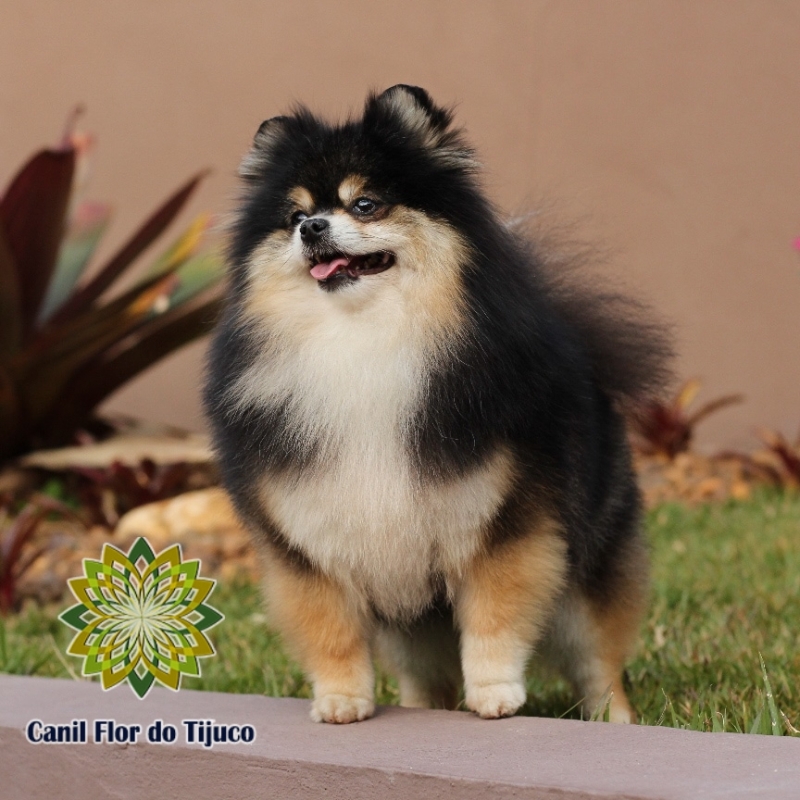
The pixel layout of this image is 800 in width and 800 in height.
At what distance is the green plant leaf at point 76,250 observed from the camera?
667cm

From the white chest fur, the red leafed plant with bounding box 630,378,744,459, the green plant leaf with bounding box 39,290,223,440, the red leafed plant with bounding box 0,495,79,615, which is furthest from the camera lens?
the red leafed plant with bounding box 630,378,744,459

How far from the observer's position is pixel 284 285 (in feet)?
8.95

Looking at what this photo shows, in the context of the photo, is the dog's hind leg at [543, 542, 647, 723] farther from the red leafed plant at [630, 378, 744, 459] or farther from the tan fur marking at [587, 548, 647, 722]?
the red leafed plant at [630, 378, 744, 459]

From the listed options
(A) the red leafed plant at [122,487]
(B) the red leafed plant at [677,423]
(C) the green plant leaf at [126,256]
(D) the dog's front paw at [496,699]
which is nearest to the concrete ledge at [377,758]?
(D) the dog's front paw at [496,699]

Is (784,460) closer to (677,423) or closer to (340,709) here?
(677,423)

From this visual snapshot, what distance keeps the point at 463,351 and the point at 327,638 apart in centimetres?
76

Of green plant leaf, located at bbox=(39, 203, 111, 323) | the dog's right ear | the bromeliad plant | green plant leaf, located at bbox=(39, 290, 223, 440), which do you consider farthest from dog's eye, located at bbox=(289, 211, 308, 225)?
green plant leaf, located at bbox=(39, 203, 111, 323)

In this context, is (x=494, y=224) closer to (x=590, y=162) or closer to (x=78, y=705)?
(x=78, y=705)

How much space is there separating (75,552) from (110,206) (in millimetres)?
2286

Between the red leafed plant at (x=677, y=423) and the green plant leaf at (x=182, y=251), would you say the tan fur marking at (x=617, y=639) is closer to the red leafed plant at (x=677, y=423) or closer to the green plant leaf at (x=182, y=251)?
the green plant leaf at (x=182, y=251)

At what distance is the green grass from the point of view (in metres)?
2.99

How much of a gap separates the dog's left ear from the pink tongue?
361 mm

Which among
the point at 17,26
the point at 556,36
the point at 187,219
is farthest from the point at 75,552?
Result: the point at 556,36

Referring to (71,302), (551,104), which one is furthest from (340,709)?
(551,104)
